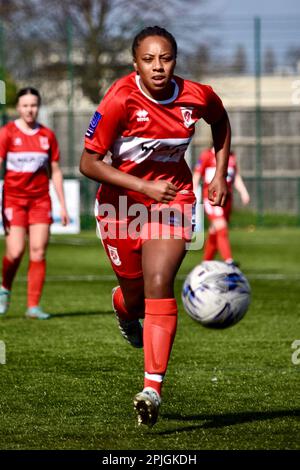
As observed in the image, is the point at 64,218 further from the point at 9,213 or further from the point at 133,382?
the point at 133,382

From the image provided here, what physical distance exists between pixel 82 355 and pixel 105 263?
10.1m

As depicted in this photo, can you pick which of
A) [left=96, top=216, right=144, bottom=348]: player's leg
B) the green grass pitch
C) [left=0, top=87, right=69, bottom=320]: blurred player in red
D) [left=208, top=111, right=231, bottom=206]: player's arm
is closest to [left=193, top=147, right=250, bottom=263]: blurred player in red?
the green grass pitch

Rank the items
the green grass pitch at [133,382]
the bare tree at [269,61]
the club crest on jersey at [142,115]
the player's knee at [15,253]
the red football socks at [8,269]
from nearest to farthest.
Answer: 1. the green grass pitch at [133,382]
2. the club crest on jersey at [142,115]
3. the player's knee at [15,253]
4. the red football socks at [8,269]
5. the bare tree at [269,61]

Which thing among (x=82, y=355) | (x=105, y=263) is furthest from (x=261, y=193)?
(x=82, y=355)

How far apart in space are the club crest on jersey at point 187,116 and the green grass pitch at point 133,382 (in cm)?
163

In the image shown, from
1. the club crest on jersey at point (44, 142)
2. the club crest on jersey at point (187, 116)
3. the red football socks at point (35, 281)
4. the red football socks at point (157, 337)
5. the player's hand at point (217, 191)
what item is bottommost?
the red football socks at point (35, 281)

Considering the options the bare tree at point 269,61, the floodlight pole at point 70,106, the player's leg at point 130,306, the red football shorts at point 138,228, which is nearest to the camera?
the red football shorts at point 138,228

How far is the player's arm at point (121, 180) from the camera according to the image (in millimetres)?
6012

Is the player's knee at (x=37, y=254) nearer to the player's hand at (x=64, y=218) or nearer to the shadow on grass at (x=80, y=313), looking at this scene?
the player's hand at (x=64, y=218)

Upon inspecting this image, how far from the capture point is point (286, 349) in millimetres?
9148

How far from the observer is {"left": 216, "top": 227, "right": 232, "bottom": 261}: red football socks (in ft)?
49.9

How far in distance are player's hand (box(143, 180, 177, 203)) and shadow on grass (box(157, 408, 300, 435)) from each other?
121 cm

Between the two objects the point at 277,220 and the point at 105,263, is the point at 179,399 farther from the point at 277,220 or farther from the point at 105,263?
the point at 277,220

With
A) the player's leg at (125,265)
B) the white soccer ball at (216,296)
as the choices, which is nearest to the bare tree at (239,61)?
the white soccer ball at (216,296)
